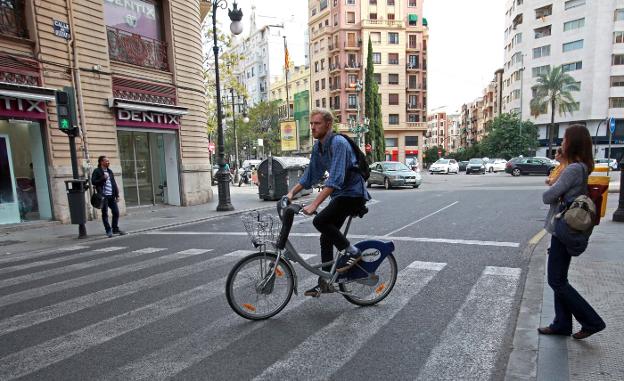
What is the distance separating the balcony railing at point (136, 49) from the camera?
44.5 feet

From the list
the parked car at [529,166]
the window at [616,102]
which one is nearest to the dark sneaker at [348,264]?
the parked car at [529,166]

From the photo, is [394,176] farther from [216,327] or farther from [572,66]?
[572,66]

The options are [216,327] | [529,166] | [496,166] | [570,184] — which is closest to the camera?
[570,184]

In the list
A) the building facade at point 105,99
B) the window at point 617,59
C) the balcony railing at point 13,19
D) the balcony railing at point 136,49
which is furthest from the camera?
the window at point 617,59

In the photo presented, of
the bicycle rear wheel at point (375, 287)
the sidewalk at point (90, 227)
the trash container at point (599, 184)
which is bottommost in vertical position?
the sidewalk at point (90, 227)

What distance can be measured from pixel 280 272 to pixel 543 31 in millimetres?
68845

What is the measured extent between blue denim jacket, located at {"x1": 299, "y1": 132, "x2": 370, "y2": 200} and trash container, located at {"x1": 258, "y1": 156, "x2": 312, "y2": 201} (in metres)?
13.4

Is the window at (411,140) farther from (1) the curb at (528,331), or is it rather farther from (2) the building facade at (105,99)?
(1) the curb at (528,331)

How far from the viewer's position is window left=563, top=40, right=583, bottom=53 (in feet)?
178

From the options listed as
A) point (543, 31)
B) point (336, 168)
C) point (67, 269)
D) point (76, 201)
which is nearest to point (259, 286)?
point (336, 168)

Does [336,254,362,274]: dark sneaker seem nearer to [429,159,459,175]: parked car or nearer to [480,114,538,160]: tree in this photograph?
[429,159,459,175]: parked car

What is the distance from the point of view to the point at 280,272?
4.14m

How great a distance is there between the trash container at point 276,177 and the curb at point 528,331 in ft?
42.0

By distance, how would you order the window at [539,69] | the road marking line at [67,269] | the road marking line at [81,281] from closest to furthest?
the road marking line at [81,281] → the road marking line at [67,269] → the window at [539,69]
